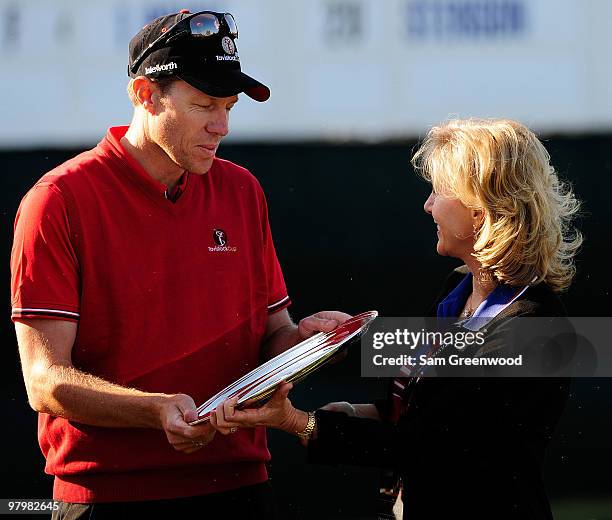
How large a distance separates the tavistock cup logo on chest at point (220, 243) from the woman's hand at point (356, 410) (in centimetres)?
42

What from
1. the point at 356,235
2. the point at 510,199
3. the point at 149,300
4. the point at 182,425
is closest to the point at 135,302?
the point at 149,300

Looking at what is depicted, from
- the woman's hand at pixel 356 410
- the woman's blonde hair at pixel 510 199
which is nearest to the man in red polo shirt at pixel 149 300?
the woman's hand at pixel 356 410

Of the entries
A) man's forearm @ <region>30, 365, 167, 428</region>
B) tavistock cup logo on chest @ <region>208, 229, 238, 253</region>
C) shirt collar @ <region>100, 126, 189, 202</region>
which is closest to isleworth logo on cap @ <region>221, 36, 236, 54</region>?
shirt collar @ <region>100, 126, 189, 202</region>

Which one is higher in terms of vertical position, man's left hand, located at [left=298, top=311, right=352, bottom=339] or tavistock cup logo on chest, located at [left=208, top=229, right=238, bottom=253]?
tavistock cup logo on chest, located at [left=208, top=229, right=238, bottom=253]

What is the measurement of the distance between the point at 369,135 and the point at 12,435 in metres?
A: 2.26

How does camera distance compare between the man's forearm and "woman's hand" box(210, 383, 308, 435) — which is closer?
"woman's hand" box(210, 383, 308, 435)

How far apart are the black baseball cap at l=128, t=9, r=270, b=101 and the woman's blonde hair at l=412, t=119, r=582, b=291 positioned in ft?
1.62

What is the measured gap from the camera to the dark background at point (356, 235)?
17.7 feet

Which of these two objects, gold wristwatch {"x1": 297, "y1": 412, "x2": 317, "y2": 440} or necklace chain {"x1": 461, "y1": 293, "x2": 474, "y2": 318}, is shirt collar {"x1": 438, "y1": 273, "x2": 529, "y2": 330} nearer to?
necklace chain {"x1": 461, "y1": 293, "x2": 474, "y2": 318}

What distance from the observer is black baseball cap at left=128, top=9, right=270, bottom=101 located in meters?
2.38

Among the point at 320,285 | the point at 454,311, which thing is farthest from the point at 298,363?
the point at 320,285

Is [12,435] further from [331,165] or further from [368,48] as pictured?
[368,48]

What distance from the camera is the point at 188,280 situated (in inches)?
94.3

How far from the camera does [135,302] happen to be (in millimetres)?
2318
